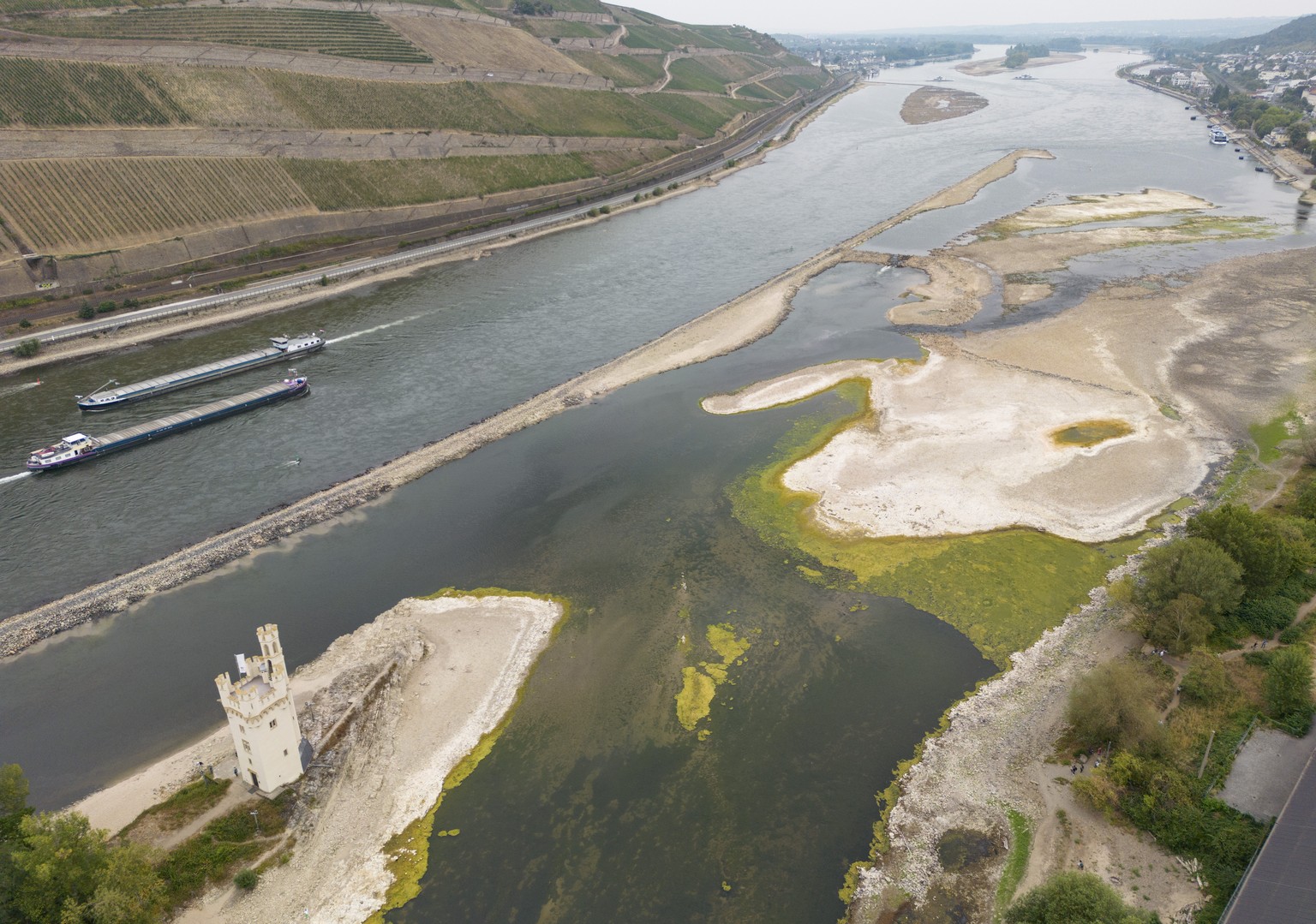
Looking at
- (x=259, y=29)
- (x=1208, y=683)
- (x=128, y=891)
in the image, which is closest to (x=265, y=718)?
(x=128, y=891)

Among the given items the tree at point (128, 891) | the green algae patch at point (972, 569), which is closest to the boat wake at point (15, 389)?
the tree at point (128, 891)

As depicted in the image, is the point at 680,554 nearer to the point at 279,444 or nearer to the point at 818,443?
the point at 818,443

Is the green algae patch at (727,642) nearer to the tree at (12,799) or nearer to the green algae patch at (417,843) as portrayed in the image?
the green algae patch at (417,843)

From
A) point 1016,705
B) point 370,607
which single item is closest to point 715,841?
point 1016,705

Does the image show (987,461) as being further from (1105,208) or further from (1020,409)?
(1105,208)

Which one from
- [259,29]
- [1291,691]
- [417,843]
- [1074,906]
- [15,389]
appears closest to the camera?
[1074,906]

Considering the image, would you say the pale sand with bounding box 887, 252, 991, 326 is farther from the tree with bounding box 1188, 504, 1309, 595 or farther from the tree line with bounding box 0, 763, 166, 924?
the tree line with bounding box 0, 763, 166, 924

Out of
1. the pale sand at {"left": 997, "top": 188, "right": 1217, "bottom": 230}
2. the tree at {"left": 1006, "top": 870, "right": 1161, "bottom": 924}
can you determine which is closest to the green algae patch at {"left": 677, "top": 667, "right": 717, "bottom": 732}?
the tree at {"left": 1006, "top": 870, "right": 1161, "bottom": 924}
